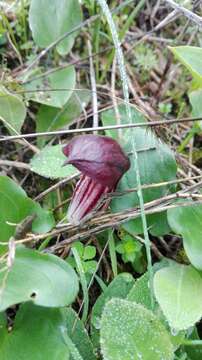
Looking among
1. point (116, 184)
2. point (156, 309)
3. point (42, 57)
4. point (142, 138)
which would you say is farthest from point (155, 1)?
point (156, 309)

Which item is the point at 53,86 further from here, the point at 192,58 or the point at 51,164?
the point at 192,58

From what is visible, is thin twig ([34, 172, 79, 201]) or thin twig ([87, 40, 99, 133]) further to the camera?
thin twig ([87, 40, 99, 133])

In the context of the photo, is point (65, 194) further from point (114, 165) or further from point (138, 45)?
point (138, 45)

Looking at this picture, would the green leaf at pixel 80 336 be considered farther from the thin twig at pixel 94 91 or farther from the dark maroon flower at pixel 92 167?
the thin twig at pixel 94 91

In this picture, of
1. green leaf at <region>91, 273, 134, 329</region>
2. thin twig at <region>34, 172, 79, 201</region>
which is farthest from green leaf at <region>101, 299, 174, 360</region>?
thin twig at <region>34, 172, 79, 201</region>

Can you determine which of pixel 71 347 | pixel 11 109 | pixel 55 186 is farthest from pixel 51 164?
pixel 71 347

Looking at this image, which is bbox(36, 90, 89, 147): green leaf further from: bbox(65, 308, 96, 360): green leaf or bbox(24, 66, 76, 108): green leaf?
bbox(65, 308, 96, 360): green leaf
